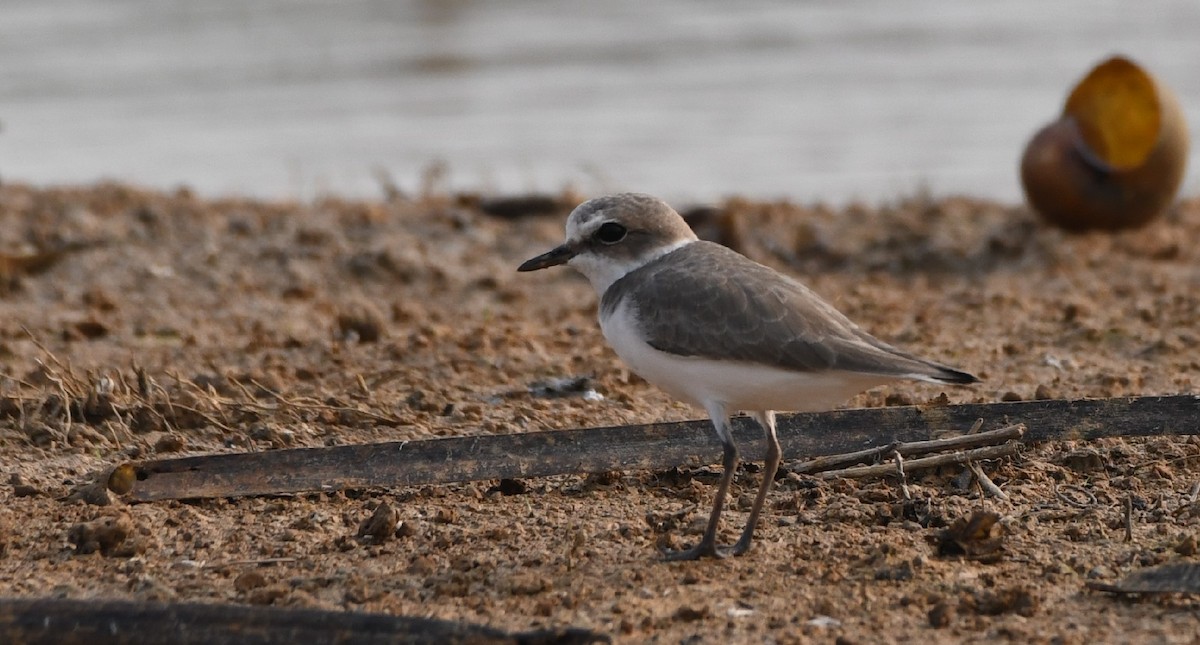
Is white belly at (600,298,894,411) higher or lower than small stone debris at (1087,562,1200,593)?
higher

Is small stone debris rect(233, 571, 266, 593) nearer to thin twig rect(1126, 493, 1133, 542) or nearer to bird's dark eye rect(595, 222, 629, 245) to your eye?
bird's dark eye rect(595, 222, 629, 245)

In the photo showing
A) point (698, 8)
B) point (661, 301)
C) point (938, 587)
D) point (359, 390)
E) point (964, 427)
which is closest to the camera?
point (938, 587)

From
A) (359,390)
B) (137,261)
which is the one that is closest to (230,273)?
(137,261)

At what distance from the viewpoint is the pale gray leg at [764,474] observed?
14.1ft

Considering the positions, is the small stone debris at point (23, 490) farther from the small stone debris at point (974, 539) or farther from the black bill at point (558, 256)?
the small stone debris at point (974, 539)

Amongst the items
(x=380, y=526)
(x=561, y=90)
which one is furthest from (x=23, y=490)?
(x=561, y=90)

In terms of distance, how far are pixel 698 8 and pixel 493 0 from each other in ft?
8.34

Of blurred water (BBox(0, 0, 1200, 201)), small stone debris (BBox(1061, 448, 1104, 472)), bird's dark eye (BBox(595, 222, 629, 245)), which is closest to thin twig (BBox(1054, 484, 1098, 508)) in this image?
small stone debris (BBox(1061, 448, 1104, 472))

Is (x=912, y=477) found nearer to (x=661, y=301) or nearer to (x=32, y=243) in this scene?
(x=661, y=301)

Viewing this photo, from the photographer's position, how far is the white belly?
429cm

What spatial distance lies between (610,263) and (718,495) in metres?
0.90

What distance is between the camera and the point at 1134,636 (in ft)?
11.8

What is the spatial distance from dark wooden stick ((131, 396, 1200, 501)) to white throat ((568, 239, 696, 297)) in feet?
1.63

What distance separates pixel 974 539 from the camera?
4180mm
